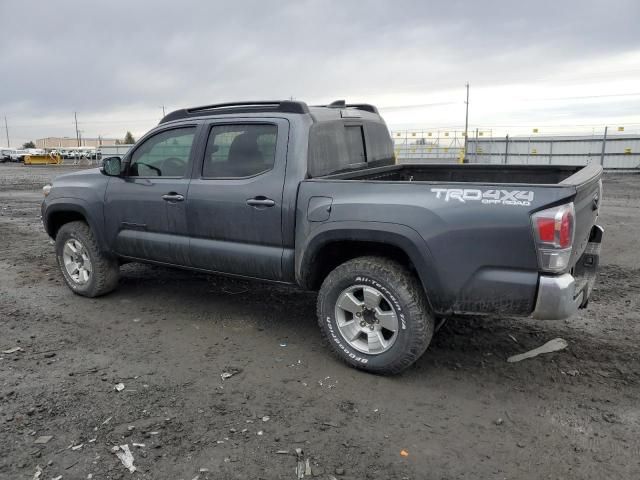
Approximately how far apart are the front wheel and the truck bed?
0.95 m

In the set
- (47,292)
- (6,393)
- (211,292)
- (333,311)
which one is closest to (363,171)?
(333,311)

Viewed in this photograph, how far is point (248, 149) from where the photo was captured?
442 centimetres

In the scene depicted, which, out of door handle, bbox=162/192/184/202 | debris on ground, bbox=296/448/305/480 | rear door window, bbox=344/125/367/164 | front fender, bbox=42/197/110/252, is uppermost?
rear door window, bbox=344/125/367/164

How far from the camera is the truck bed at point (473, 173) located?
4.67 meters

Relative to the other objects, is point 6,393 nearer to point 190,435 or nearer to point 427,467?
point 190,435

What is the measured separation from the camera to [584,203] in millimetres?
3420

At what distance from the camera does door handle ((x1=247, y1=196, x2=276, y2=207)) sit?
4.12 metres

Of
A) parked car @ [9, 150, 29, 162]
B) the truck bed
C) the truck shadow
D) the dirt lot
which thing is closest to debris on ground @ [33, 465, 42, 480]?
the dirt lot

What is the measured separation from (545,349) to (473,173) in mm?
1818

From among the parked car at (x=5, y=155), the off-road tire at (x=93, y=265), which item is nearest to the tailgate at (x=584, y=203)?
the off-road tire at (x=93, y=265)

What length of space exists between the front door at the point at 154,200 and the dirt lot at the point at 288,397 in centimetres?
71

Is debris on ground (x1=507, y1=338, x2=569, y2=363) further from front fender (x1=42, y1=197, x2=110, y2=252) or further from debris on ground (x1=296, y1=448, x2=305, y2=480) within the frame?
front fender (x1=42, y1=197, x2=110, y2=252)

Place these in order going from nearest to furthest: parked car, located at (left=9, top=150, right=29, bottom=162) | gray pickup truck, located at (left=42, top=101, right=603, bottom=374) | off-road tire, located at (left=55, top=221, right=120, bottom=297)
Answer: gray pickup truck, located at (left=42, top=101, right=603, bottom=374) < off-road tire, located at (left=55, top=221, right=120, bottom=297) < parked car, located at (left=9, top=150, right=29, bottom=162)

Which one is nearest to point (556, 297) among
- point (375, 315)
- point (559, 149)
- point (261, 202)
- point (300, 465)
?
point (375, 315)
